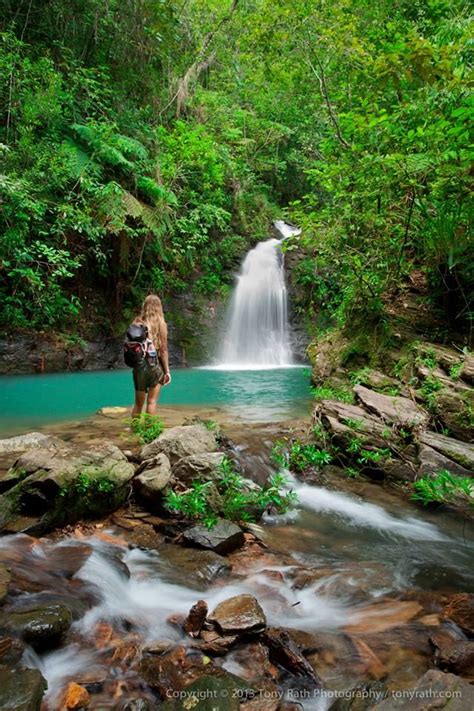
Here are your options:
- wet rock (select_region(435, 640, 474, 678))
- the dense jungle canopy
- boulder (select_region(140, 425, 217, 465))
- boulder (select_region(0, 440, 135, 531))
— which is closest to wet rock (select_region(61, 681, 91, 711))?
boulder (select_region(0, 440, 135, 531))

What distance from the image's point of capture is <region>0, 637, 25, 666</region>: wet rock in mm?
1715

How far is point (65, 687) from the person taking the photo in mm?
1771

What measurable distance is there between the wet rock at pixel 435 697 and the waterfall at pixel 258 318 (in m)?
13.7

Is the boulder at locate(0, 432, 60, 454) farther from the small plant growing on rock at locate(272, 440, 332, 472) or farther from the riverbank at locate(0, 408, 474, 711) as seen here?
the small plant growing on rock at locate(272, 440, 332, 472)

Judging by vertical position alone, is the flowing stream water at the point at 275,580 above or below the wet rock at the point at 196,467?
below

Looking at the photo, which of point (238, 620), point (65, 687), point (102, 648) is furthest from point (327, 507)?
point (65, 687)

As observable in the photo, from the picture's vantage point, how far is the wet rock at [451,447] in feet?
13.3

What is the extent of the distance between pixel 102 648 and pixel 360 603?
1.55 m

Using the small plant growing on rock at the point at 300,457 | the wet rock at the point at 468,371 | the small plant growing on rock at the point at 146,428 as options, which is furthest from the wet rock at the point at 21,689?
the wet rock at the point at 468,371

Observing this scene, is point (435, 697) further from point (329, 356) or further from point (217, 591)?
point (329, 356)

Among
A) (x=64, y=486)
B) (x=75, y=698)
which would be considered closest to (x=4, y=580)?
(x=75, y=698)

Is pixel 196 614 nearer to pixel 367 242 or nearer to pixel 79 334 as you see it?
pixel 367 242

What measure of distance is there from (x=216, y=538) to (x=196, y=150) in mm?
13597

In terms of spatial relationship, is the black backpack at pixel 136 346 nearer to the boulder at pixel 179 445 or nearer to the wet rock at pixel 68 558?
the boulder at pixel 179 445
